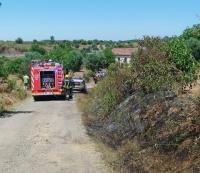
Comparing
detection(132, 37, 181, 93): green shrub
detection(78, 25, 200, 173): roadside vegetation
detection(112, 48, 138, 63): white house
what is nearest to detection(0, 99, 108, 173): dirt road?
detection(78, 25, 200, 173): roadside vegetation

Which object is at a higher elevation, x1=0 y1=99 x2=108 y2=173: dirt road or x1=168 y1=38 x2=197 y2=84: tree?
x1=168 y1=38 x2=197 y2=84: tree

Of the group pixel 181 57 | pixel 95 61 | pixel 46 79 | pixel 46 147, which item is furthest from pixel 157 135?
pixel 95 61

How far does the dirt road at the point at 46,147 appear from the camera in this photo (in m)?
14.5

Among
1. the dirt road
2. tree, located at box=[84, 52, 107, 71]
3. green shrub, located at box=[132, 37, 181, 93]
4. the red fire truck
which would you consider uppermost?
green shrub, located at box=[132, 37, 181, 93]

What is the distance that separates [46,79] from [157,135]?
30603mm

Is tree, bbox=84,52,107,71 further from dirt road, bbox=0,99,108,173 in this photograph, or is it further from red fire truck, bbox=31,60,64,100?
dirt road, bbox=0,99,108,173

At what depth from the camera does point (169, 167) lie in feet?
39.8

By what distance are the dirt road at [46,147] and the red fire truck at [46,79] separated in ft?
58.0

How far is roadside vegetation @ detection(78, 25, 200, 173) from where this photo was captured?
12891 mm

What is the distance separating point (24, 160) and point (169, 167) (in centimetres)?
468

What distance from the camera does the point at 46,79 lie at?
44812 millimetres

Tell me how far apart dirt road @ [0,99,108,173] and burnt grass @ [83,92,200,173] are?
0.79m

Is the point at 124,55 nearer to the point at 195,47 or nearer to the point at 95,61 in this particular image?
the point at 95,61

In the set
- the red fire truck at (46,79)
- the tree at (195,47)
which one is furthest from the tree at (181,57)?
the red fire truck at (46,79)
